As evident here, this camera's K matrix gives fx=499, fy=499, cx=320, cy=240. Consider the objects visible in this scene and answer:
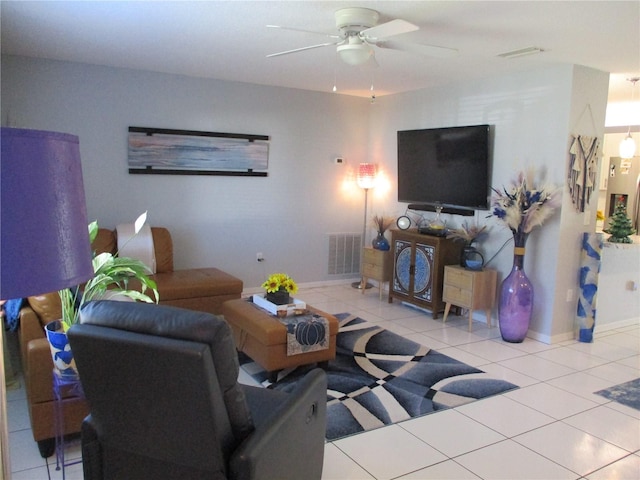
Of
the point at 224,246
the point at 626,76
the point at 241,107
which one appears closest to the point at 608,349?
the point at 626,76

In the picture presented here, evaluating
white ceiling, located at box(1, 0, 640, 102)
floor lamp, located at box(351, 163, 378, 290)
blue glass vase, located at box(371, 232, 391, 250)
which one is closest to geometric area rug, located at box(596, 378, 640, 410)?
white ceiling, located at box(1, 0, 640, 102)

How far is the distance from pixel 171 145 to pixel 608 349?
15.9 feet

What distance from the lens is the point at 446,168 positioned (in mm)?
5520

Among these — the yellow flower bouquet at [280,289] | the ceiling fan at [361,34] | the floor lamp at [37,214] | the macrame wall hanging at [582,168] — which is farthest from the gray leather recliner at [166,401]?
the macrame wall hanging at [582,168]

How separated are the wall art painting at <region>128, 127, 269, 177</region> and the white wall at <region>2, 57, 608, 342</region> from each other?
0.09m

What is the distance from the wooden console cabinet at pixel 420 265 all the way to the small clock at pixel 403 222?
120 millimetres

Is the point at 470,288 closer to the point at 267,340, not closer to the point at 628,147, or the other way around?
the point at 628,147

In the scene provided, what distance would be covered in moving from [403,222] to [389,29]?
3.23m

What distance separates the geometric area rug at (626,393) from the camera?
137 inches

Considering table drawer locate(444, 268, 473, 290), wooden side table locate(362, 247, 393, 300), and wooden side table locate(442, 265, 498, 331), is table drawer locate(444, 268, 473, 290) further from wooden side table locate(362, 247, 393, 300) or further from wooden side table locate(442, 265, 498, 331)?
wooden side table locate(362, 247, 393, 300)

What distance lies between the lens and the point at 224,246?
598 centimetres

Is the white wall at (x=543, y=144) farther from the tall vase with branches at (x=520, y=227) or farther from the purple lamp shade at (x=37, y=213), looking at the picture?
the purple lamp shade at (x=37, y=213)

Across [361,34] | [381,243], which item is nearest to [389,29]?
[361,34]

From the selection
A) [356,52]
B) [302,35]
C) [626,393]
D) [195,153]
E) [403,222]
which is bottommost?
[626,393]
